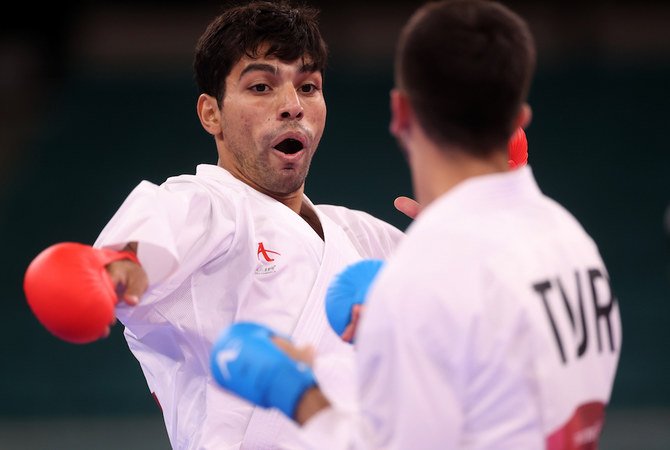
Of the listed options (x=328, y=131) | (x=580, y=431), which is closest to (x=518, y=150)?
(x=580, y=431)

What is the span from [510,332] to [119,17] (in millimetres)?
12636

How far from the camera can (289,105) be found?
10.3 feet

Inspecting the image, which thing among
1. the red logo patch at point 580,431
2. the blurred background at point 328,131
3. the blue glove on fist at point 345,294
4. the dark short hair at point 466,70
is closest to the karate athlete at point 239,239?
the blue glove on fist at point 345,294

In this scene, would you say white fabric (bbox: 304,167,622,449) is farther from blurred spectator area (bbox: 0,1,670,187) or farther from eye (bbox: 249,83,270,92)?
blurred spectator area (bbox: 0,1,670,187)

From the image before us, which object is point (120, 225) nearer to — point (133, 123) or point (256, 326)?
point (256, 326)

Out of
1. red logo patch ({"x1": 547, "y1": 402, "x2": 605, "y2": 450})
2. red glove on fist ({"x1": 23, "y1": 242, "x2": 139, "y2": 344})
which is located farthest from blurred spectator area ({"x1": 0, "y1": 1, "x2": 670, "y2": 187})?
red logo patch ({"x1": 547, "y1": 402, "x2": 605, "y2": 450})

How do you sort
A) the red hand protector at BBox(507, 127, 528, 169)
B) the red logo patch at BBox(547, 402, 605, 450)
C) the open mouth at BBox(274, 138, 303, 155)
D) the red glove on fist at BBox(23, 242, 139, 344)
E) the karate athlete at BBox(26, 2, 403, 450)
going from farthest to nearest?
the open mouth at BBox(274, 138, 303, 155)
the red hand protector at BBox(507, 127, 528, 169)
the karate athlete at BBox(26, 2, 403, 450)
the red glove on fist at BBox(23, 242, 139, 344)
the red logo patch at BBox(547, 402, 605, 450)

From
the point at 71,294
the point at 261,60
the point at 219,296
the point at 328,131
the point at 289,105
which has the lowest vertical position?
the point at 328,131

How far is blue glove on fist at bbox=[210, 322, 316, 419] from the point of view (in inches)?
78.4

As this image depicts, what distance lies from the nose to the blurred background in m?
6.90

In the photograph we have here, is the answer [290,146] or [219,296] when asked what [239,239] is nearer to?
[219,296]

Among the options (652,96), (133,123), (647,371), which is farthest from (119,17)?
(647,371)

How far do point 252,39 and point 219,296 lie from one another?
81cm

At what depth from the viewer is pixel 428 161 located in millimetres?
2018
